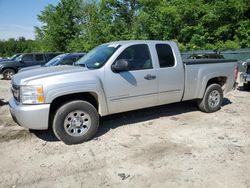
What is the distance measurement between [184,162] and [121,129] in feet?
6.32

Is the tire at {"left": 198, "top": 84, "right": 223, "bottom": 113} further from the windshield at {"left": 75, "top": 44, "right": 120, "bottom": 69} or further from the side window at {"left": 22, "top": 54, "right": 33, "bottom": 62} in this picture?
the side window at {"left": 22, "top": 54, "right": 33, "bottom": 62}

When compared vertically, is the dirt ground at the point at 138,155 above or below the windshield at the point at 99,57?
below

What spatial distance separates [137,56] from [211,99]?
2.57m

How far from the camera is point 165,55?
596 centimetres

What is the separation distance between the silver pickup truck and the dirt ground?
47cm

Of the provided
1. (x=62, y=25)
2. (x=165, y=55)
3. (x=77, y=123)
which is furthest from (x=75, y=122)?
(x=62, y=25)

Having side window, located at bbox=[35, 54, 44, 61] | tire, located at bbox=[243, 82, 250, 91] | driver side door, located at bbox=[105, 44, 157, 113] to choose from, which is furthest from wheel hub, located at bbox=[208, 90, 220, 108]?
side window, located at bbox=[35, 54, 44, 61]

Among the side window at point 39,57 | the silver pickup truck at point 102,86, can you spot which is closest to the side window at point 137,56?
the silver pickup truck at point 102,86

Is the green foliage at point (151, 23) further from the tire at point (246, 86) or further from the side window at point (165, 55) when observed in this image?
the side window at point (165, 55)

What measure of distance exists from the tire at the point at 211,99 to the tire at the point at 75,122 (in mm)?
3107

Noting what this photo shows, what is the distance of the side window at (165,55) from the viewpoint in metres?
5.86

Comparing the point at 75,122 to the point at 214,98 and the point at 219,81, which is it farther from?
the point at 219,81

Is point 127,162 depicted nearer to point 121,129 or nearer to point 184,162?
point 184,162

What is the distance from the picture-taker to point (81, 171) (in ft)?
12.9
